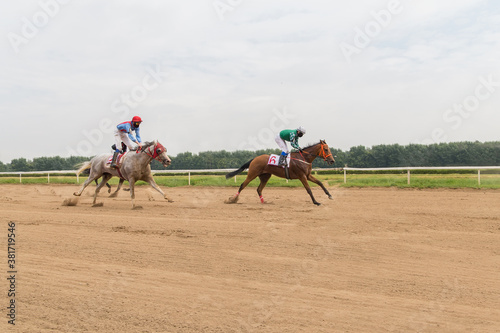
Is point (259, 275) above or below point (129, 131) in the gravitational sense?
below

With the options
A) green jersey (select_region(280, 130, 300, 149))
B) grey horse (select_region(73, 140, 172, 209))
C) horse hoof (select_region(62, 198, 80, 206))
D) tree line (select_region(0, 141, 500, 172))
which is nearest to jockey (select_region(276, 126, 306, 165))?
green jersey (select_region(280, 130, 300, 149))

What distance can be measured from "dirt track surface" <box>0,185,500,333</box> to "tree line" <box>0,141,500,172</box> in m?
26.0

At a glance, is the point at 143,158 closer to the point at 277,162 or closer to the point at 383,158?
the point at 277,162

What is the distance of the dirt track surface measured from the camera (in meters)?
3.91

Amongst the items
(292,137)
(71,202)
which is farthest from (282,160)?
(71,202)

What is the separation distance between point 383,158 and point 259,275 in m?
36.6

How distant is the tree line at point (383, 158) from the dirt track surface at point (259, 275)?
26.0 m

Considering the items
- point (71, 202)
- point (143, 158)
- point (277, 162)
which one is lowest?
point (71, 202)

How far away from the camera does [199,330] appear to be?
12.2ft

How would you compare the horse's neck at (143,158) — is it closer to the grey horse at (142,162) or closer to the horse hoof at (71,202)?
the grey horse at (142,162)

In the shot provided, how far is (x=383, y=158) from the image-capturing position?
1570 inches

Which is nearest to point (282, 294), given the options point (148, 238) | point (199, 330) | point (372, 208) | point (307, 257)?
point (199, 330)

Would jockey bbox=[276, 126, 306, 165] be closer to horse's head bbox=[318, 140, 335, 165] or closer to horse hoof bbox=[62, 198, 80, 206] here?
horse's head bbox=[318, 140, 335, 165]

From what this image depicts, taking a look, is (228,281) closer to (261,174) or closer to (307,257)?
(307,257)
